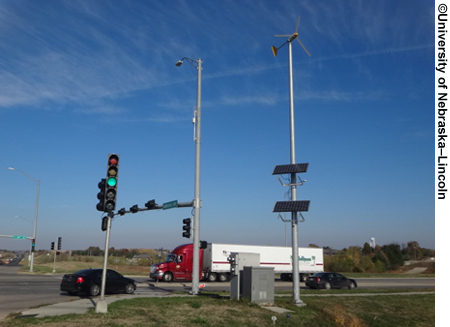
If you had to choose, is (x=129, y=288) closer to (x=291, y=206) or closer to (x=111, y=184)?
(x=111, y=184)

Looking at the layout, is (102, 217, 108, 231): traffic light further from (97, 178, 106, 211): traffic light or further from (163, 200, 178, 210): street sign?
(163, 200, 178, 210): street sign

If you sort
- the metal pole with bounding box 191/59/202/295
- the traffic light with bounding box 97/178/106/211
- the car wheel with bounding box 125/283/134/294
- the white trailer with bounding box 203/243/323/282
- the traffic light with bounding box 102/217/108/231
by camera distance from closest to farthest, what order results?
1. the traffic light with bounding box 97/178/106/211
2. the traffic light with bounding box 102/217/108/231
3. the metal pole with bounding box 191/59/202/295
4. the car wheel with bounding box 125/283/134/294
5. the white trailer with bounding box 203/243/323/282

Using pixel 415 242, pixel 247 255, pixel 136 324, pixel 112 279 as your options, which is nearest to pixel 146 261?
pixel 112 279

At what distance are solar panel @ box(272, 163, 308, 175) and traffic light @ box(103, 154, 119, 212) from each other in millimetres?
8076

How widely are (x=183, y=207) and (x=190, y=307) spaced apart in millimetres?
7710

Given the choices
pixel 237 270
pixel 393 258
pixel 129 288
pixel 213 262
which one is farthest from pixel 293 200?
pixel 393 258

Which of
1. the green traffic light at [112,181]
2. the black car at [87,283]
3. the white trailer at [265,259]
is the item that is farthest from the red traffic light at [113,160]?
the white trailer at [265,259]

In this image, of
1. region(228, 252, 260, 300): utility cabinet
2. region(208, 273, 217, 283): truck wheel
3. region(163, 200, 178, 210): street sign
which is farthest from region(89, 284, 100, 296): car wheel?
region(208, 273, 217, 283): truck wheel

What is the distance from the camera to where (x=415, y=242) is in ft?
416

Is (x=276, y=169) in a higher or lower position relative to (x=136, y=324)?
higher

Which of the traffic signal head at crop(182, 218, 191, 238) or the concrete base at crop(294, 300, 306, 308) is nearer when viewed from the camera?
the concrete base at crop(294, 300, 306, 308)

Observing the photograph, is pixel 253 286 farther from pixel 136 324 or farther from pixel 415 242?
pixel 415 242

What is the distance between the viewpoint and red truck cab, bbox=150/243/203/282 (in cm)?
3409
